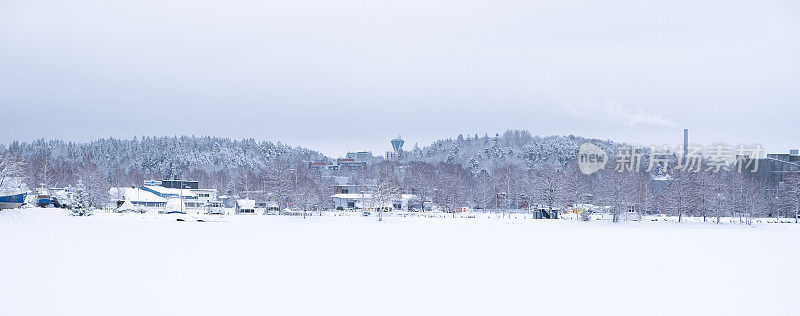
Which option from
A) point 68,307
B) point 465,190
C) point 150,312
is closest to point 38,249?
point 68,307

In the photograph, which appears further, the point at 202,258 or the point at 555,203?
the point at 555,203

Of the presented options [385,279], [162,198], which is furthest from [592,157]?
[385,279]

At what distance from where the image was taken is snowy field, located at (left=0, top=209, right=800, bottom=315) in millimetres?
14938

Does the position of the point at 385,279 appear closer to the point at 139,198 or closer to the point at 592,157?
the point at 139,198

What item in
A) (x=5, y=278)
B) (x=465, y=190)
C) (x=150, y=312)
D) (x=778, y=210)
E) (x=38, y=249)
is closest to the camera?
(x=150, y=312)

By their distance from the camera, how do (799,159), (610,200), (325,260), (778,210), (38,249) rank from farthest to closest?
(799,159) → (778,210) → (610,200) → (38,249) → (325,260)

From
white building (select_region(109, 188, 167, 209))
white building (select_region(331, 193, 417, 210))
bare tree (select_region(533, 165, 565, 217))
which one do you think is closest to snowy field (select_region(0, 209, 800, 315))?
bare tree (select_region(533, 165, 565, 217))

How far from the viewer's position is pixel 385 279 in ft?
63.5

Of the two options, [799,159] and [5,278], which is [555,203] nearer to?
[799,159]

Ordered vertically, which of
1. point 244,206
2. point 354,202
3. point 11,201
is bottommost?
point 244,206

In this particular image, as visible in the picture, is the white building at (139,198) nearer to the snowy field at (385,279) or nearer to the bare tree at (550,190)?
A: the bare tree at (550,190)

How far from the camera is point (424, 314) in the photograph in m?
14.3

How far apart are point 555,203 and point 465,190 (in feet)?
108

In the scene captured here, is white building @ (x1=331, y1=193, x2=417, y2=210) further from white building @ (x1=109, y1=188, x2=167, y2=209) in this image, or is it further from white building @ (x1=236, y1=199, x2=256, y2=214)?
white building @ (x1=109, y1=188, x2=167, y2=209)
